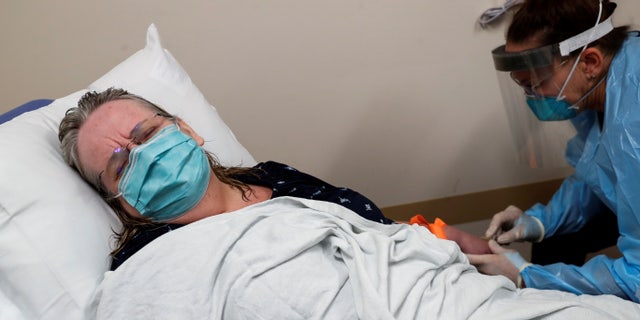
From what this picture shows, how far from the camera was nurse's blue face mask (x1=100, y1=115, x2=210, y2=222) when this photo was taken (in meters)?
1.11

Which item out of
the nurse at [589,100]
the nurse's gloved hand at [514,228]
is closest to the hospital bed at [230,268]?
the nurse at [589,100]

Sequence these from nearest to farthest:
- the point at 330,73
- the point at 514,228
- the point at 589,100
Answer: the point at 589,100 < the point at 514,228 < the point at 330,73

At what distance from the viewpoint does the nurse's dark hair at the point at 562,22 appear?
1227 mm

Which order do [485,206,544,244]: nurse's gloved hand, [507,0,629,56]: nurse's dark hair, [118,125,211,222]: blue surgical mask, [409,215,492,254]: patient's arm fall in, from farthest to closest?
[485,206,544,244]: nurse's gloved hand
[409,215,492,254]: patient's arm
[507,0,629,56]: nurse's dark hair
[118,125,211,222]: blue surgical mask

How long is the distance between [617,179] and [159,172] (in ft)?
3.43

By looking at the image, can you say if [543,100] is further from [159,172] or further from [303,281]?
[159,172]

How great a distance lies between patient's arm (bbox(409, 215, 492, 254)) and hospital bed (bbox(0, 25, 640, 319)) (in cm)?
20

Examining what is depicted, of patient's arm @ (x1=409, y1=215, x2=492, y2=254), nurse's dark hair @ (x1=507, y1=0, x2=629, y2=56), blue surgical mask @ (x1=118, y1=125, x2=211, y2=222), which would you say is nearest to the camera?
blue surgical mask @ (x1=118, y1=125, x2=211, y2=222)

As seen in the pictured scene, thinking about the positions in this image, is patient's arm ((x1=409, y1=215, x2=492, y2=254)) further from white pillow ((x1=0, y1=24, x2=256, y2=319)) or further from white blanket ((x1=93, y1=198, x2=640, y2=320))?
white pillow ((x1=0, y1=24, x2=256, y2=319))

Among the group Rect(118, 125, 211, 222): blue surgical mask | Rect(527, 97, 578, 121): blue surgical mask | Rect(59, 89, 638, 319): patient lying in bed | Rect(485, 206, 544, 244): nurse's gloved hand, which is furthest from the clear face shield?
Rect(118, 125, 211, 222): blue surgical mask

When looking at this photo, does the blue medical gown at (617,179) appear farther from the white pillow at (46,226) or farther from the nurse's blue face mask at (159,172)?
the white pillow at (46,226)

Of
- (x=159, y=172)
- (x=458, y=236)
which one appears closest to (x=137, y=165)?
(x=159, y=172)

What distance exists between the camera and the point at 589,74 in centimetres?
128

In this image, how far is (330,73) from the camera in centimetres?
182
